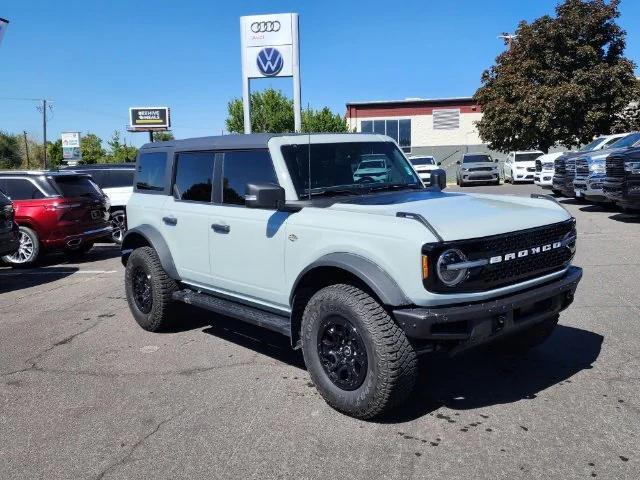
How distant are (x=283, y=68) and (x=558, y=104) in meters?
17.6

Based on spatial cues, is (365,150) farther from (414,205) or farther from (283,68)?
(283,68)

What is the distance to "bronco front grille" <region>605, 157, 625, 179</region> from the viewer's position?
11391mm

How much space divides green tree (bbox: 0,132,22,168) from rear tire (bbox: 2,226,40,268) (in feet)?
241

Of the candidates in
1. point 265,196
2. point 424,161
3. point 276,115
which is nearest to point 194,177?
point 265,196

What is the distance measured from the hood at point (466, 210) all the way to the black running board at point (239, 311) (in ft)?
3.15

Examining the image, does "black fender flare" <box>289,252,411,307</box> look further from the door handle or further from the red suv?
the red suv

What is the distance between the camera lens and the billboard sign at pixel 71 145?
69250mm

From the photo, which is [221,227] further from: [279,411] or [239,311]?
[279,411]

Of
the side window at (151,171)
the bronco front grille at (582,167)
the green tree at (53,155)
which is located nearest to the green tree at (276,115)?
the green tree at (53,155)

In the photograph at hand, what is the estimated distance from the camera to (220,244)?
15.7 feet

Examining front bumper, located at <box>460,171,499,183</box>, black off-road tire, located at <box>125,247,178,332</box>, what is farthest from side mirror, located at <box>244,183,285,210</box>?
front bumper, located at <box>460,171,499,183</box>

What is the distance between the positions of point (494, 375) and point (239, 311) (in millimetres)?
2025

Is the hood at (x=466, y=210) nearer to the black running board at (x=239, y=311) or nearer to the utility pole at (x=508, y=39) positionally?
the black running board at (x=239, y=311)

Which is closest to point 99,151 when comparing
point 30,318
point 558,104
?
point 558,104
